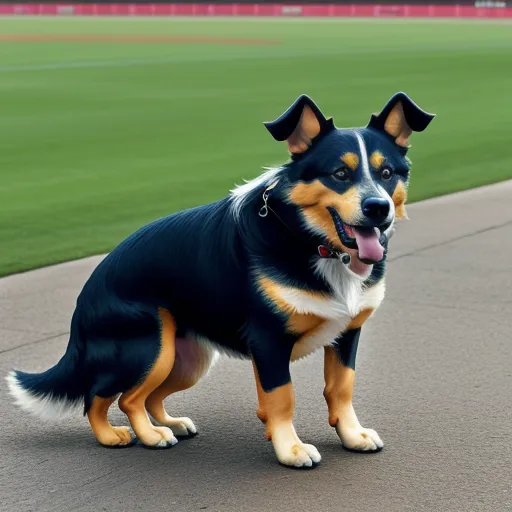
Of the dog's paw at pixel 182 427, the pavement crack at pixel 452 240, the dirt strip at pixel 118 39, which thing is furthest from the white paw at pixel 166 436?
the dirt strip at pixel 118 39

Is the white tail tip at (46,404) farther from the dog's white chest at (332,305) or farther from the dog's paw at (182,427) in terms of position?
the dog's white chest at (332,305)

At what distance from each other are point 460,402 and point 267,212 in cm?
165

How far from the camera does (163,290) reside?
5051 mm

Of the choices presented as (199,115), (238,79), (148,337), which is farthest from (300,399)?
(238,79)

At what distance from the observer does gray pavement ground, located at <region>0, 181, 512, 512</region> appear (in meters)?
4.66

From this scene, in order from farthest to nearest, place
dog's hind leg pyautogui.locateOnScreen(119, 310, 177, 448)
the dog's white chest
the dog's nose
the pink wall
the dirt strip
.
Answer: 1. the pink wall
2. the dirt strip
3. dog's hind leg pyautogui.locateOnScreen(119, 310, 177, 448)
4. the dog's white chest
5. the dog's nose

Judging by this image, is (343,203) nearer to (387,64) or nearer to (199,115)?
(199,115)

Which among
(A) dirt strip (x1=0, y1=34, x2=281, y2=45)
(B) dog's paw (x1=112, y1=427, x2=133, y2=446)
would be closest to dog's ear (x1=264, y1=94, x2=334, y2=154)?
(B) dog's paw (x1=112, y1=427, x2=133, y2=446)

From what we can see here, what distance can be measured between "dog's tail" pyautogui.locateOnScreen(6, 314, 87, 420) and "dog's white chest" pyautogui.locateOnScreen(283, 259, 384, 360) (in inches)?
36.8

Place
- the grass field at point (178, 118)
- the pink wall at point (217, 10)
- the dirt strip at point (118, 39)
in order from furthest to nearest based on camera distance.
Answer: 1. the pink wall at point (217, 10)
2. the dirt strip at point (118, 39)
3. the grass field at point (178, 118)

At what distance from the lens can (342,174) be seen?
15.1ft

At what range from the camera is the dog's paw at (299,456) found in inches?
192

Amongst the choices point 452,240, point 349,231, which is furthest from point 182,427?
point 452,240

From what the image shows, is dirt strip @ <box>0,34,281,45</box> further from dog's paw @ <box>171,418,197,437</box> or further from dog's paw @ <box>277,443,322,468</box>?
dog's paw @ <box>277,443,322,468</box>
